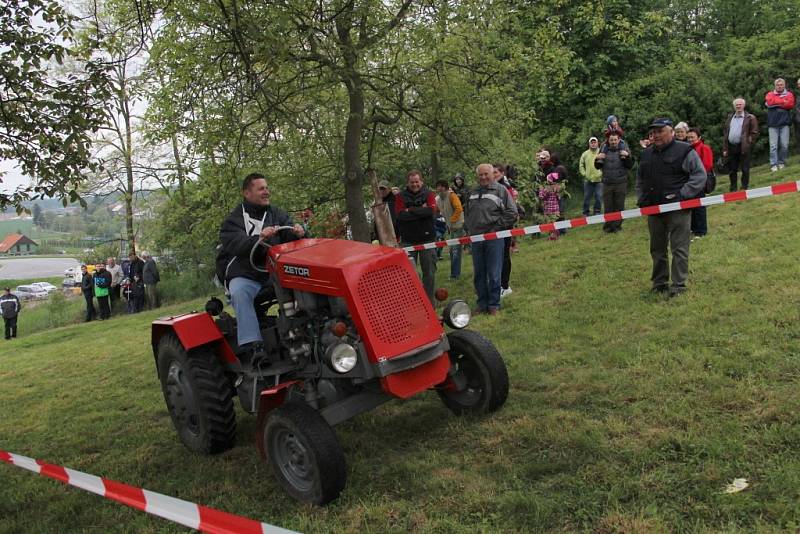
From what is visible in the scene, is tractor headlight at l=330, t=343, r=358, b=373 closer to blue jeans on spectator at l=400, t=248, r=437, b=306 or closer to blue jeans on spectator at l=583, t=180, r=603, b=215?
blue jeans on spectator at l=400, t=248, r=437, b=306

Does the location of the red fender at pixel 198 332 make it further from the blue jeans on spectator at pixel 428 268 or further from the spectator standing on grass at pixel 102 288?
the spectator standing on grass at pixel 102 288

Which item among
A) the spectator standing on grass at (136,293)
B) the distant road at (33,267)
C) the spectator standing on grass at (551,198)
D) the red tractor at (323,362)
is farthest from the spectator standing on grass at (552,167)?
the distant road at (33,267)

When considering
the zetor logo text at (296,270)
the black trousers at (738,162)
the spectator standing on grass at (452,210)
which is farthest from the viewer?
the black trousers at (738,162)

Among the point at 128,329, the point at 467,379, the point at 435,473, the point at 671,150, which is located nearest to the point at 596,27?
the point at 671,150

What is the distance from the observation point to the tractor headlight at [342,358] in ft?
11.2

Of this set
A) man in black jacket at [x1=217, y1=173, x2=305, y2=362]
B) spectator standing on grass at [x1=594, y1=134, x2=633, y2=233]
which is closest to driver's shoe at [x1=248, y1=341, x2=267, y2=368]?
man in black jacket at [x1=217, y1=173, x2=305, y2=362]

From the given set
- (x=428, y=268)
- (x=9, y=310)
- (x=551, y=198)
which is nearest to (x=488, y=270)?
(x=428, y=268)

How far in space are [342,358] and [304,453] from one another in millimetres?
574

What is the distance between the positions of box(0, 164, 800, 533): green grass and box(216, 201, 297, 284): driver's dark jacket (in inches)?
51.7

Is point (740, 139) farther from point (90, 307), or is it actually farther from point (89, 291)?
point (90, 307)

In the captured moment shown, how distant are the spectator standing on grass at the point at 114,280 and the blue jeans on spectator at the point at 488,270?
14073 millimetres

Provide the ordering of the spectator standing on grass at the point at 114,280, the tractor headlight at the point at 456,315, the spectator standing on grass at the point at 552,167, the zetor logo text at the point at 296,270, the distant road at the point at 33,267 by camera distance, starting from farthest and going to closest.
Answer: the distant road at the point at 33,267, the spectator standing on grass at the point at 114,280, the spectator standing on grass at the point at 552,167, the tractor headlight at the point at 456,315, the zetor logo text at the point at 296,270

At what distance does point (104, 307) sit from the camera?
17.5m

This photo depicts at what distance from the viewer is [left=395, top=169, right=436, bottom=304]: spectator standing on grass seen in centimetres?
782
